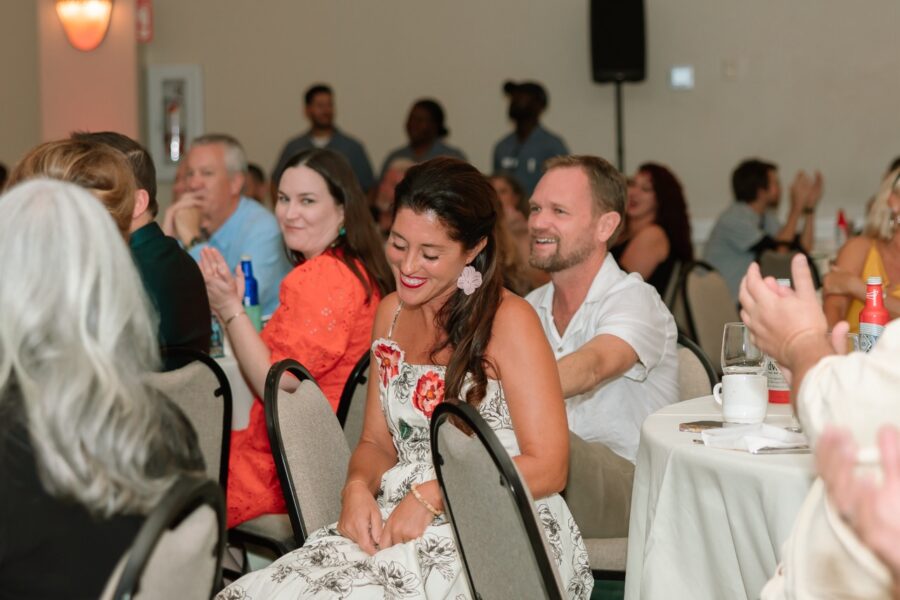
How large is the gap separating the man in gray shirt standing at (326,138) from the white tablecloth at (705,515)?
6714mm

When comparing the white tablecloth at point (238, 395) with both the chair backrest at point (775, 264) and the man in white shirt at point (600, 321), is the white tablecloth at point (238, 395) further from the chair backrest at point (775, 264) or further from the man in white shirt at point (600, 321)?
the chair backrest at point (775, 264)

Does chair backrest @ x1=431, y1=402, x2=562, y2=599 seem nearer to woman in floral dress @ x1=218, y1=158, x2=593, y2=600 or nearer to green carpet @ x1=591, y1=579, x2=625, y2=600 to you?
woman in floral dress @ x1=218, y1=158, x2=593, y2=600

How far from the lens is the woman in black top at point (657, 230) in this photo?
580 cm

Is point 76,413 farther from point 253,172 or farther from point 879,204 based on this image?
point 253,172

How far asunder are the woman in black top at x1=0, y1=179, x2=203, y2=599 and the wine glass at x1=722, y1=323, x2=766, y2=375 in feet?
4.61

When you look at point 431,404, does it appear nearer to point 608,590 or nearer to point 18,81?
point 608,590

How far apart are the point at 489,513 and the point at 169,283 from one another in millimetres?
1479

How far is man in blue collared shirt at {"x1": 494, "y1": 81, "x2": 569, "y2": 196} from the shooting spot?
845 centimetres

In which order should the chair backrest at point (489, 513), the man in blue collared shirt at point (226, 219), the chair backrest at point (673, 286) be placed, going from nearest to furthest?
the chair backrest at point (489, 513) → the man in blue collared shirt at point (226, 219) → the chair backrest at point (673, 286)

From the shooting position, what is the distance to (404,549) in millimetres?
2189

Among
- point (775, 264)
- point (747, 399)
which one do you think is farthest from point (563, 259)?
point (775, 264)

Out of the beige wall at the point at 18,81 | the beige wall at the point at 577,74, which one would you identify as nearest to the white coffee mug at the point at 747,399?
the beige wall at the point at 577,74

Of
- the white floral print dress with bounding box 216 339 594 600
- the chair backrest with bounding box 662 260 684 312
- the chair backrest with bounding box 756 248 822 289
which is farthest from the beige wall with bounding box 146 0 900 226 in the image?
the white floral print dress with bounding box 216 339 594 600

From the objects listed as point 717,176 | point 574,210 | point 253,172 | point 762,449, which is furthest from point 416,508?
point 717,176
